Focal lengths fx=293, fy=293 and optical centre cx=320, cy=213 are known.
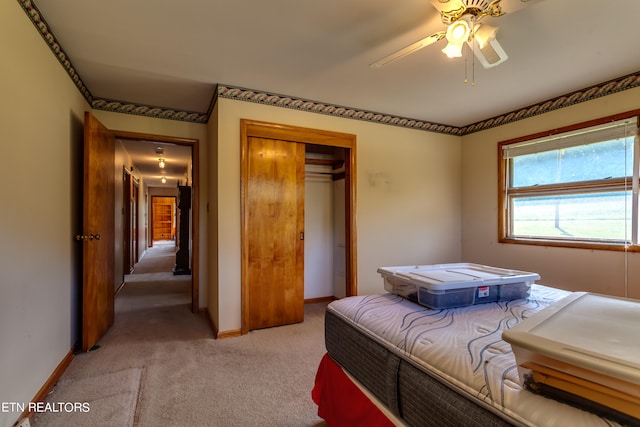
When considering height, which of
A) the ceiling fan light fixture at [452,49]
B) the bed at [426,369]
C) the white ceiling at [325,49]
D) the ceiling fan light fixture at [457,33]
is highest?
the white ceiling at [325,49]

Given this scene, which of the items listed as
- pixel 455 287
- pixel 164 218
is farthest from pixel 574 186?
pixel 164 218

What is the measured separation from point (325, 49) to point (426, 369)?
217 centimetres

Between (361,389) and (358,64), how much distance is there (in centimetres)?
230

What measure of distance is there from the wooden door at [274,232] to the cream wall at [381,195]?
17 centimetres

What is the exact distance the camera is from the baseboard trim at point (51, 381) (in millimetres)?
1657

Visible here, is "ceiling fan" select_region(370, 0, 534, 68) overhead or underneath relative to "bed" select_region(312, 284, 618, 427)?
overhead

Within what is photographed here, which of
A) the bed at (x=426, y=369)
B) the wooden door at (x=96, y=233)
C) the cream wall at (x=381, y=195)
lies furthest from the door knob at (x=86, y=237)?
the bed at (x=426, y=369)

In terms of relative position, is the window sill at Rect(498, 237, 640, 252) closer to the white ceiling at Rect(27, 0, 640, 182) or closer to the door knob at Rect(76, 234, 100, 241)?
the white ceiling at Rect(27, 0, 640, 182)

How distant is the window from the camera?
8.57 ft

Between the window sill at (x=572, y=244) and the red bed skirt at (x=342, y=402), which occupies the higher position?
the window sill at (x=572, y=244)

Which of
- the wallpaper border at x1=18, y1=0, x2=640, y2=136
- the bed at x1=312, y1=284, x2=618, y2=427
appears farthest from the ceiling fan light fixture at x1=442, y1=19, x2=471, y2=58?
the wallpaper border at x1=18, y1=0, x2=640, y2=136

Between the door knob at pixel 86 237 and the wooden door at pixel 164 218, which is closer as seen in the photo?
the door knob at pixel 86 237

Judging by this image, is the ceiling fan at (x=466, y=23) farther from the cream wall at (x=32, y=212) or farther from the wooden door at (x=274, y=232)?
the cream wall at (x=32, y=212)

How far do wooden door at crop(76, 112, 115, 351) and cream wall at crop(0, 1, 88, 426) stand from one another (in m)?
0.11
